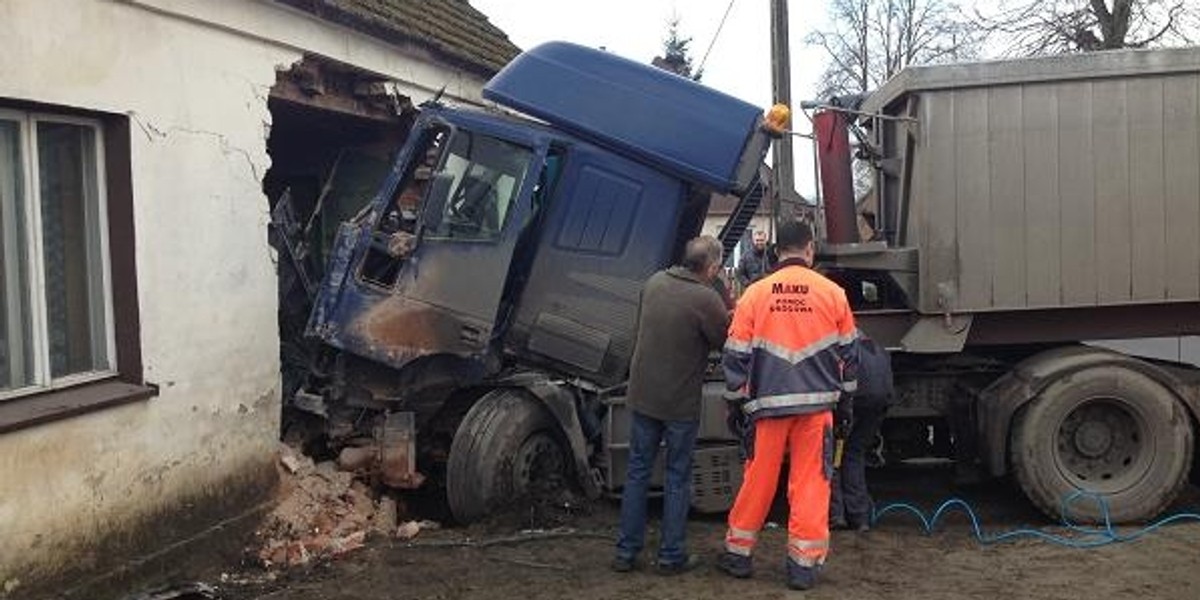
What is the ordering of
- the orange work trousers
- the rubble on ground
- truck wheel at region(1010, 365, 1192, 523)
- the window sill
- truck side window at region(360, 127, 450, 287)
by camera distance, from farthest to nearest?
truck wheel at region(1010, 365, 1192, 523), truck side window at region(360, 127, 450, 287), the rubble on ground, the orange work trousers, the window sill

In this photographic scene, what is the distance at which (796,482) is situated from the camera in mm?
5488

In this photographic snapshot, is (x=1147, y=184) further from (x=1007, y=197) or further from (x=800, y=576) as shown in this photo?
(x=800, y=576)

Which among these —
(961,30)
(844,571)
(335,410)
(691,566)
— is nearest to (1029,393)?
(844,571)

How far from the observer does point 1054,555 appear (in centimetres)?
611

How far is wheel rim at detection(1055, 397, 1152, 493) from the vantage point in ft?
22.8

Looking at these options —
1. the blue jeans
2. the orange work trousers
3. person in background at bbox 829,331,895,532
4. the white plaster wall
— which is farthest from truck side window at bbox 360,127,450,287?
person in background at bbox 829,331,895,532

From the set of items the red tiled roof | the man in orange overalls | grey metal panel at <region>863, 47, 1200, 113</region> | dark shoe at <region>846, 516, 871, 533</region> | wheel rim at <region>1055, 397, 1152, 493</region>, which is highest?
the red tiled roof

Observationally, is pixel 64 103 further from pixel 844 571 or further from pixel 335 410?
pixel 844 571

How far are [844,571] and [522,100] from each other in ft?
10.9

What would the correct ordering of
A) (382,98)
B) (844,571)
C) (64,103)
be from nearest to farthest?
(64,103) < (844,571) < (382,98)

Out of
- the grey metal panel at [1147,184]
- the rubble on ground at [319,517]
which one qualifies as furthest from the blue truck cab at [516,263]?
the grey metal panel at [1147,184]

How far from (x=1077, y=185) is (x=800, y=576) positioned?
309 centimetres

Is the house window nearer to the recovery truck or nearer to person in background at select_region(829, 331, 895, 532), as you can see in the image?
person in background at select_region(829, 331, 895, 532)

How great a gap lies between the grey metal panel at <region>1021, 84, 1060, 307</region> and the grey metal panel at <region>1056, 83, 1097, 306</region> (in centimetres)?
3
